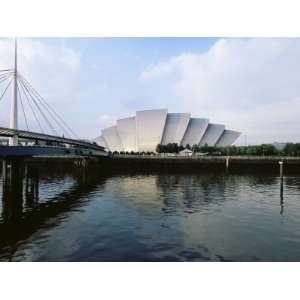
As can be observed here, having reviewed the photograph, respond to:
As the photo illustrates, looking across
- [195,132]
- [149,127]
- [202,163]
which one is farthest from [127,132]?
[202,163]

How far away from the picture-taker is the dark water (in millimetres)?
11586

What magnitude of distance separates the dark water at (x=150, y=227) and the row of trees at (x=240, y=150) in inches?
2729

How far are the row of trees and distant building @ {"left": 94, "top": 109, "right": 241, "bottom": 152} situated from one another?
558 cm

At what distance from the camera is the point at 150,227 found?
1559cm

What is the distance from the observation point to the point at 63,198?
25.6 meters

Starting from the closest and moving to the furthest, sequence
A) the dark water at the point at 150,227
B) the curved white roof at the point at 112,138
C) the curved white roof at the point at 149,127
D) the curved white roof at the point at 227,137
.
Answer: the dark water at the point at 150,227
the curved white roof at the point at 149,127
the curved white roof at the point at 112,138
the curved white roof at the point at 227,137

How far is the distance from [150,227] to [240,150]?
87.4 m

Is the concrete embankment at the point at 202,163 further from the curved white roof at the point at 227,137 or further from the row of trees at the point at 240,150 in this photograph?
the curved white roof at the point at 227,137

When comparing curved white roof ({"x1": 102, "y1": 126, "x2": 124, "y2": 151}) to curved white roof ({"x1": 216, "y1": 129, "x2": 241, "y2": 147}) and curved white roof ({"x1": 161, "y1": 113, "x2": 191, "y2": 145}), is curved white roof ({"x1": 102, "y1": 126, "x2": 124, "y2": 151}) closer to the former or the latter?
curved white roof ({"x1": 161, "y1": 113, "x2": 191, "y2": 145})

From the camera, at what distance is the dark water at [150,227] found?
1159 cm

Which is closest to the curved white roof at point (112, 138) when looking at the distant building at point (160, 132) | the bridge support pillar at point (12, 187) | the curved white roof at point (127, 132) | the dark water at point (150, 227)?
the distant building at point (160, 132)

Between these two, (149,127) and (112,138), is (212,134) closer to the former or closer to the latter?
(149,127)

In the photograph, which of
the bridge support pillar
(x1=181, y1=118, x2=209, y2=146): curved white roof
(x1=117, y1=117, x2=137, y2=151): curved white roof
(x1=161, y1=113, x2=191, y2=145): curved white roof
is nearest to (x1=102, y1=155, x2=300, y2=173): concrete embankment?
the bridge support pillar
